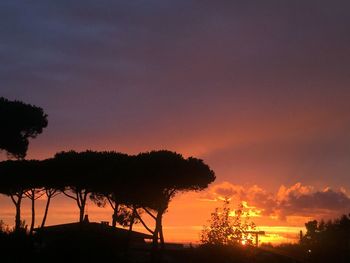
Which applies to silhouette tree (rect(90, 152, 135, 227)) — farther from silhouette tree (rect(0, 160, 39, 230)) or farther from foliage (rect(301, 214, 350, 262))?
foliage (rect(301, 214, 350, 262))

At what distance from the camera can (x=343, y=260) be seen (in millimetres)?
37000

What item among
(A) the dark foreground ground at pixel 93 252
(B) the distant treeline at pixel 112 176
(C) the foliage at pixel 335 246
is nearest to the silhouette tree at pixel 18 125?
(B) the distant treeline at pixel 112 176

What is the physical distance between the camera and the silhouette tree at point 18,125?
29.4 metres

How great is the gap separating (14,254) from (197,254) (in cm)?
1091

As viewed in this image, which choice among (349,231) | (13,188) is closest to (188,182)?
(13,188)

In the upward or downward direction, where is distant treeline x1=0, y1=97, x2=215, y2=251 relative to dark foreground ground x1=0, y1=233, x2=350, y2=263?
upward

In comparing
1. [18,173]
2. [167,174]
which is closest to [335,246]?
[167,174]

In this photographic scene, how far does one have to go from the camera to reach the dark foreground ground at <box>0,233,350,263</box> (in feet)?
68.1

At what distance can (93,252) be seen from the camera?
22.8 meters

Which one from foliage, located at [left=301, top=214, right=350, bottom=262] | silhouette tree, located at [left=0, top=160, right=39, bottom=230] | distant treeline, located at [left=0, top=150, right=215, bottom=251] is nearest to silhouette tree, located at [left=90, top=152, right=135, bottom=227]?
distant treeline, located at [left=0, top=150, right=215, bottom=251]

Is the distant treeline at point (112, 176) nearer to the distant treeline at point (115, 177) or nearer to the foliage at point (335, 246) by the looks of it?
the distant treeline at point (115, 177)

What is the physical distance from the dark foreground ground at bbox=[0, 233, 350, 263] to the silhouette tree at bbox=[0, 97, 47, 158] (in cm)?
647

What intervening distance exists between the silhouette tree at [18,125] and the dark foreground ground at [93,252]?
6466 mm

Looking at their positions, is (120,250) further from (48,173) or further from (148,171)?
(48,173)
